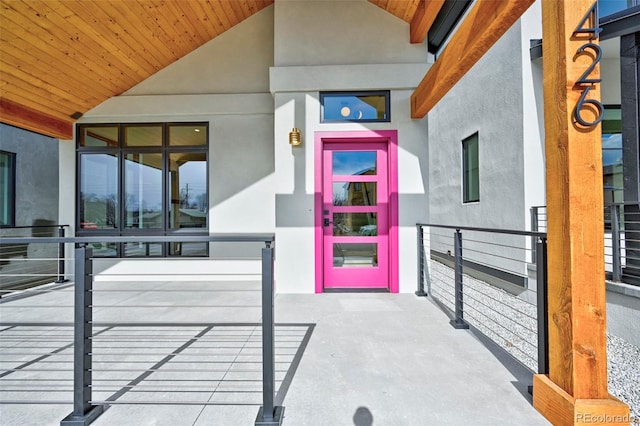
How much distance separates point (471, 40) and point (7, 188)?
817 cm

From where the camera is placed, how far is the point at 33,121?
14.0 ft

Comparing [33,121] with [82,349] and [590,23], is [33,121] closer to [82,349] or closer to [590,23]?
[82,349]

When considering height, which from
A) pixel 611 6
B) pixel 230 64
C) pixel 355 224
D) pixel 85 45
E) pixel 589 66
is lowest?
pixel 355 224

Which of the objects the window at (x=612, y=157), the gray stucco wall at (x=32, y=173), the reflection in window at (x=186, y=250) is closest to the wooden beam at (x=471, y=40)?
the window at (x=612, y=157)

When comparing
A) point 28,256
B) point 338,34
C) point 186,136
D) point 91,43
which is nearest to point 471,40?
point 338,34

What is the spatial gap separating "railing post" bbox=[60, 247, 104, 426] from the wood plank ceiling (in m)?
3.20

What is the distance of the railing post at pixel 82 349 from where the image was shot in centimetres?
154

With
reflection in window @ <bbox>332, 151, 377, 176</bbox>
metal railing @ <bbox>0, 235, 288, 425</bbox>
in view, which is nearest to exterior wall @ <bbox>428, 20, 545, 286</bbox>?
reflection in window @ <bbox>332, 151, 377, 176</bbox>

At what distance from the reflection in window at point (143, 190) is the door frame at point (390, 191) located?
270 cm

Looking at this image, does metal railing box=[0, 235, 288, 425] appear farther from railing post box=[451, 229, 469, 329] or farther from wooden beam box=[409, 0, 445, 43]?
wooden beam box=[409, 0, 445, 43]

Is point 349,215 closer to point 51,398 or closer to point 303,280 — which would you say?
point 303,280

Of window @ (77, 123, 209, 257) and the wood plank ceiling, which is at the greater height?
the wood plank ceiling

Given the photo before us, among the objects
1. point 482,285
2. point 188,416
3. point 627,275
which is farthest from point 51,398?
point 482,285

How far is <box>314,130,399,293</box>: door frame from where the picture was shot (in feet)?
12.8
